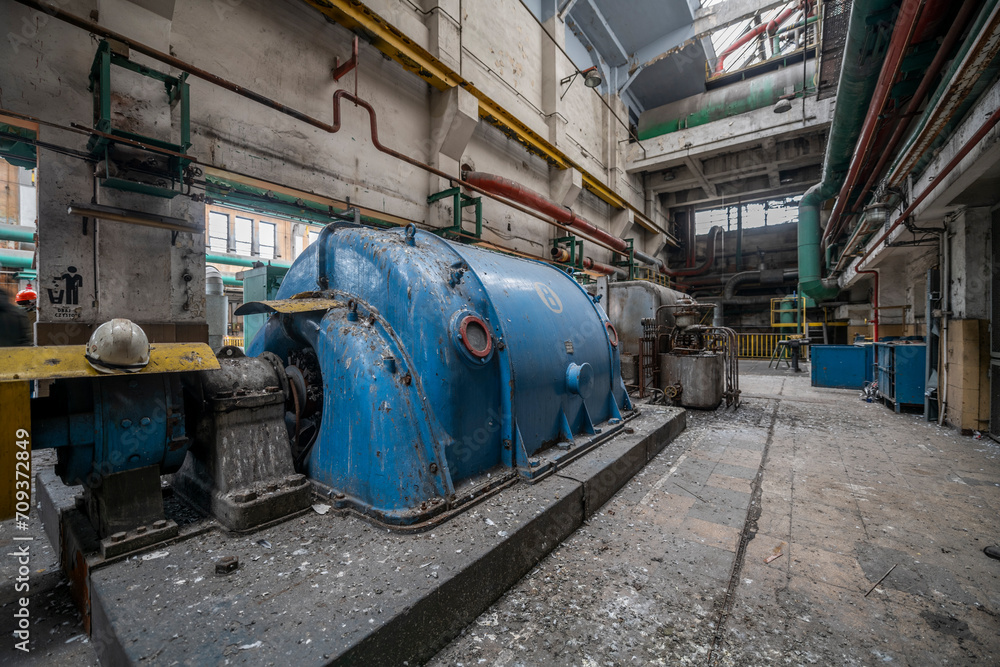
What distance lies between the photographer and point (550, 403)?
2.76m

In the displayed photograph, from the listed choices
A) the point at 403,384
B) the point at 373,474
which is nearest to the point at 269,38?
the point at 403,384

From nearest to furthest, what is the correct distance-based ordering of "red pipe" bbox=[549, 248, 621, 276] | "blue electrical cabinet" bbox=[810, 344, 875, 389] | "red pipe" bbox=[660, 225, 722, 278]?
"blue electrical cabinet" bbox=[810, 344, 875, 389] → "red pipe" bbox=[549, 248, 621, 276] → "red pipe" bbox=[660, 225, 722, 278]

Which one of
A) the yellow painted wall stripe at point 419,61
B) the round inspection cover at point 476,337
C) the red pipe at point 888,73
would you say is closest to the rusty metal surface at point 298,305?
the round inspection cover at point 476,337

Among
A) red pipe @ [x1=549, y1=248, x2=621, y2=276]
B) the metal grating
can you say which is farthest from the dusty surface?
red pipe @ [x1=549, y1=248, x2=621, y2=276]

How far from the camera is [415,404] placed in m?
1.95

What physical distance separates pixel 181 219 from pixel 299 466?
2.78m

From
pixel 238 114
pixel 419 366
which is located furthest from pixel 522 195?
pixel 419 366

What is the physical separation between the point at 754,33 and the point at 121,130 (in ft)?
55.1

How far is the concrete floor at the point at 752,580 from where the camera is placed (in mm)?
1491

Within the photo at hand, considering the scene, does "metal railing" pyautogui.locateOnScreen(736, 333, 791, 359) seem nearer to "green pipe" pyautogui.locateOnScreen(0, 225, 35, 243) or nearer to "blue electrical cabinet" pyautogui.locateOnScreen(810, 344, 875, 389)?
"blue electrical cabinet" pyautogui.locateOnScreen(810, 344, 875, 389)

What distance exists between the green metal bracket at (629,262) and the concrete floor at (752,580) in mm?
8715

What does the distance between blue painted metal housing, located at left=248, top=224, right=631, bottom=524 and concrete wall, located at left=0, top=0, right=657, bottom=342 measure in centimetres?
174

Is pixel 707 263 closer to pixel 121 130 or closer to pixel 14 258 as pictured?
pixel 121 130

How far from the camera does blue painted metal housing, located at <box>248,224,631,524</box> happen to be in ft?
6.31
